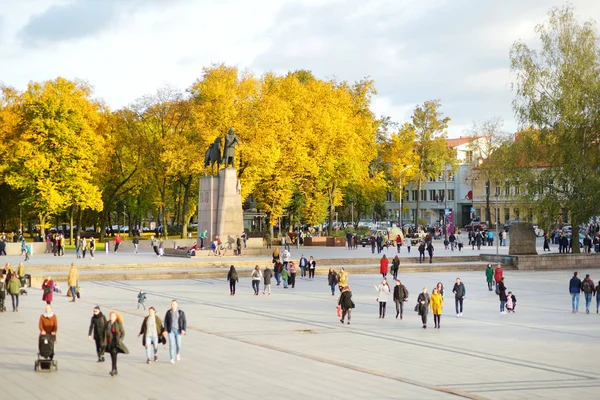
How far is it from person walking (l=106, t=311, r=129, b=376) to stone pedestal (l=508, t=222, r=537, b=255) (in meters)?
40.8

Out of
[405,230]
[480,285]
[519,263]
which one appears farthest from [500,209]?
[480,285]

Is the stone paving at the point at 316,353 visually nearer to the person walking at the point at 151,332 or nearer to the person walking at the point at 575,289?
the person walking at the point at 151,332

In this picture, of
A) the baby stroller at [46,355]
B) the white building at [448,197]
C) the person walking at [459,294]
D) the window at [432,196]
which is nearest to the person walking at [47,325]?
the baby stroller at [46,355]

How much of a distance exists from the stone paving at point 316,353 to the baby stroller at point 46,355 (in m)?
0.21

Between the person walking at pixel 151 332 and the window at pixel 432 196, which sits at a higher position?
the window at pixel 432 196

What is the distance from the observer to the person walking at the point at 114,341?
16641mm

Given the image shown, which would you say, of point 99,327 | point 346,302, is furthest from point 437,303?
point 99,327

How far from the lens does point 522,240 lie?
177 feet

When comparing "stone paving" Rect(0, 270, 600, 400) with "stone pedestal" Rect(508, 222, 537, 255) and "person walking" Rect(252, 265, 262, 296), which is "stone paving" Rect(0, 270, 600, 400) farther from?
"stone pedestal" Rect(508, 222, 537, 255)

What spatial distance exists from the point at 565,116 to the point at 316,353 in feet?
114

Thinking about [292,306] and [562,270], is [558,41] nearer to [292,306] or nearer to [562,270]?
[562,270]

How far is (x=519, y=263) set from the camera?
169 feet

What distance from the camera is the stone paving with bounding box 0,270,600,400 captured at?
1553cm

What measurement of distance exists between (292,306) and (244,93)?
39.0 metres
